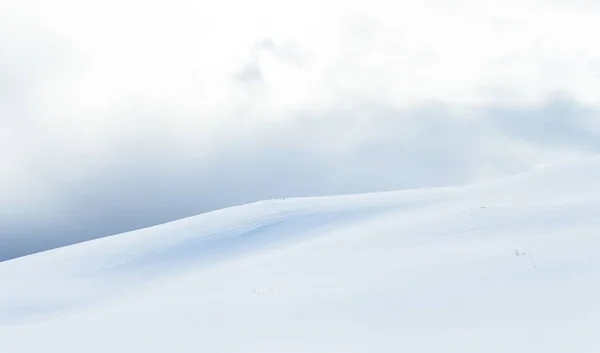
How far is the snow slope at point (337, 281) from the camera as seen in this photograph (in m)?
12.3

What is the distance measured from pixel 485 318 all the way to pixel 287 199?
64.2 feet

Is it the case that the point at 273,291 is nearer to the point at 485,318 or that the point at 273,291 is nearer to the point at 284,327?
the point at 284,327

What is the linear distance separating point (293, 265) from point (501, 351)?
393 inches

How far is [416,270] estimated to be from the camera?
627 inches

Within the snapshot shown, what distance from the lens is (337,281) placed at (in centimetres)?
1697

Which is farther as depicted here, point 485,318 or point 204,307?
point 204,307

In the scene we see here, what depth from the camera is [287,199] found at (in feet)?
103

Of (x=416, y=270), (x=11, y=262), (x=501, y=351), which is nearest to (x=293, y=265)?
(x=416, y=270)

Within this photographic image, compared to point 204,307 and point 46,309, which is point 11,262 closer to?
point 46,309

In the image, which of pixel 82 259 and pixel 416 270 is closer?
pixel 416 270

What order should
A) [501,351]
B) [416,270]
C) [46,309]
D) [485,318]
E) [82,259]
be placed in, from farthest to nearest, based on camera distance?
[82,259] < [46,309] < [416,270] < [485,318] < [501,351]

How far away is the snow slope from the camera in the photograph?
12328 millimetres

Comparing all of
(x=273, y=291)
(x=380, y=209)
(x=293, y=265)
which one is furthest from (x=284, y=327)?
(x=380, y=209)

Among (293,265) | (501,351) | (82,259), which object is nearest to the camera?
(501,351)
